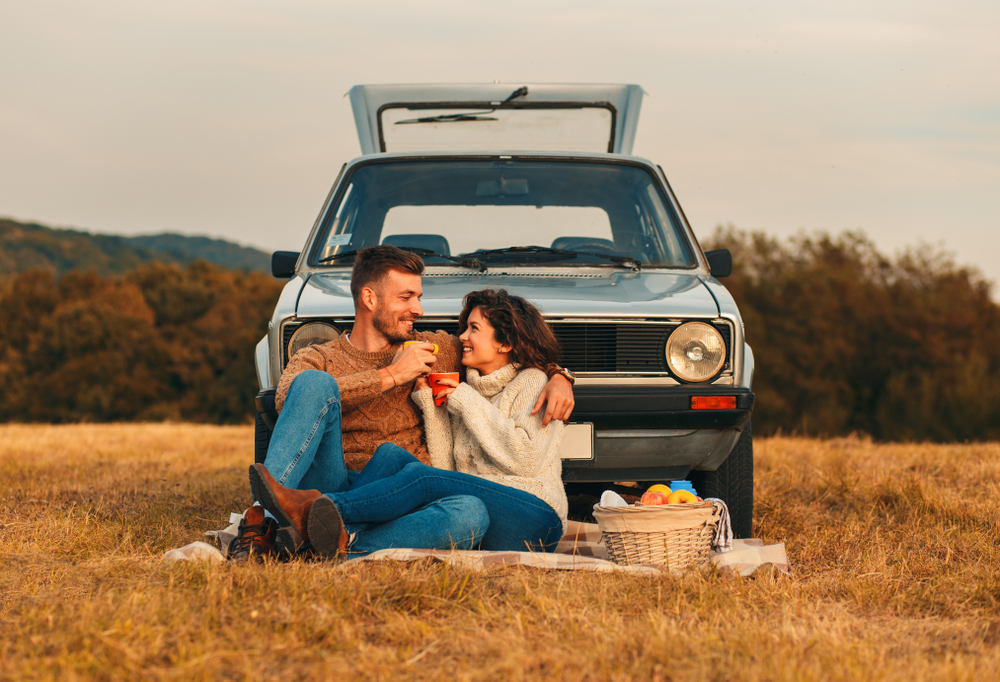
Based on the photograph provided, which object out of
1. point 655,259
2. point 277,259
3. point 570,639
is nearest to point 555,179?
point 655,259

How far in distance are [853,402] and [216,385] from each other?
23716 millimetres

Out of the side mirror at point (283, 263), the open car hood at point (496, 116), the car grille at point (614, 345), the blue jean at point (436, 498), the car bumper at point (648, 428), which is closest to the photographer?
the blue jean at point (436, 498)

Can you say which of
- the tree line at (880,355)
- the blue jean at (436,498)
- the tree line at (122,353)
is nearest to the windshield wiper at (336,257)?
the blue jean at (436,498)

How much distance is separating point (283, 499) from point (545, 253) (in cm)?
201

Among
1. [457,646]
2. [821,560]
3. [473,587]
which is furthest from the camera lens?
[821,560]

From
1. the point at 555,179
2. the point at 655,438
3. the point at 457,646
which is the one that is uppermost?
the point at 555,179

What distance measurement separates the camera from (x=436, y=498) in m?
3.28

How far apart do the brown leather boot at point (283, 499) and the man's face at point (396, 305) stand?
2.62 ft

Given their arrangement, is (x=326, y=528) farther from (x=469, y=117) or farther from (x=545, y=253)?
(x=469, y=117)

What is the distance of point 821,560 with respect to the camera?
141 inches

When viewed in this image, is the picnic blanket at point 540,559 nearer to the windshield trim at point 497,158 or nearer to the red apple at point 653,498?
the red apple at point 653,498

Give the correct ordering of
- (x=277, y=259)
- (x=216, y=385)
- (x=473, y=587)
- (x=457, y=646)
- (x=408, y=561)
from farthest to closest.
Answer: (x=216, y=385)
(x=277, y=259)
(x=408, y=561)
(x=473, y=587)
(x=457, y=646)

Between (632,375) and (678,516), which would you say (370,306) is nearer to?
(632,375)

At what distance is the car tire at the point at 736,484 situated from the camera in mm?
3988
